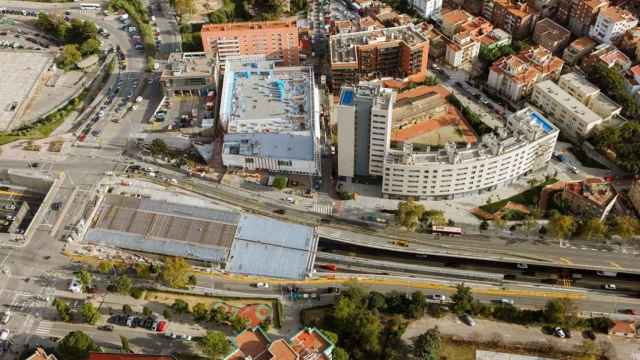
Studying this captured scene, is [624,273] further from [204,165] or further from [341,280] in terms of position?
[204,165]

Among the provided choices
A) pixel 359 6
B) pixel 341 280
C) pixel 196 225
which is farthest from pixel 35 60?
pixel 341 280

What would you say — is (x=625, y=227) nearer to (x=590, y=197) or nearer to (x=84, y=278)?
(x=590, y=197)

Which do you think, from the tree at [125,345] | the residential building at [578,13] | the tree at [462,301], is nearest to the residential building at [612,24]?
the residential building at [578,13]

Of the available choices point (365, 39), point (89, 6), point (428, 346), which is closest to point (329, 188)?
point (428, 346)

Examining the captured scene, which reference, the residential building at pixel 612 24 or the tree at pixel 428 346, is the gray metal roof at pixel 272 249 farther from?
the residential building at pixel 612 24

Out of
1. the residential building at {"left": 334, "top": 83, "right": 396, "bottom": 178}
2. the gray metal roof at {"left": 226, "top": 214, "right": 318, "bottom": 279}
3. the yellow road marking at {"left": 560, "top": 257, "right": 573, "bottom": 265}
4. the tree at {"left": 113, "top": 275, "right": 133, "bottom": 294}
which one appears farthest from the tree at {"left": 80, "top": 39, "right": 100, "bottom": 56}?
the yellow road marking at {"left": 560, "top": 257, "right": 573, "bottom": 265}
